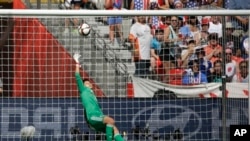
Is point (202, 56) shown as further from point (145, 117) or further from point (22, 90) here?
point (22, 90)

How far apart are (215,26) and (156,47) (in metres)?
0.95

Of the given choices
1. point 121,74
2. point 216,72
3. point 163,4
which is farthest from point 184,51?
point 163,4

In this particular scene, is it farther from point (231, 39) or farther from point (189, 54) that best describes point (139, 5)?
point (231, 39)

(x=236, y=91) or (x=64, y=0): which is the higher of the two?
(x=64, y=0)

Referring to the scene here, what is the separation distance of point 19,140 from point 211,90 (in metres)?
3.20

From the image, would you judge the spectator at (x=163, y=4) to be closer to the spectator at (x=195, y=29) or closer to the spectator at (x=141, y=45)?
the spectator at (x=195, y=29)

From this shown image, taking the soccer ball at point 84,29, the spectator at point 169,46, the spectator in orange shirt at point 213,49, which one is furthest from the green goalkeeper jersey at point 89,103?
the spectator in orange shirt at point 213,49

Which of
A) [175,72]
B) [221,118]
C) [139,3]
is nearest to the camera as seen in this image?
[221,118]

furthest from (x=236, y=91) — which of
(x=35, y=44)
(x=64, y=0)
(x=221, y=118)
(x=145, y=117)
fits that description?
(x=64, y=0)

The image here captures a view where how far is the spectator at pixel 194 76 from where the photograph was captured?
41.2 ft

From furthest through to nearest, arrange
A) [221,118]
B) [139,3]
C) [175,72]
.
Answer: [139,3] → [175,72] → [221,118]

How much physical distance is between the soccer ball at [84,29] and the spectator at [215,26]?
77.0 inches

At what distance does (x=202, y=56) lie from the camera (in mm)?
12445

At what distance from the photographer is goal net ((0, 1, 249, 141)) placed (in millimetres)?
12180
